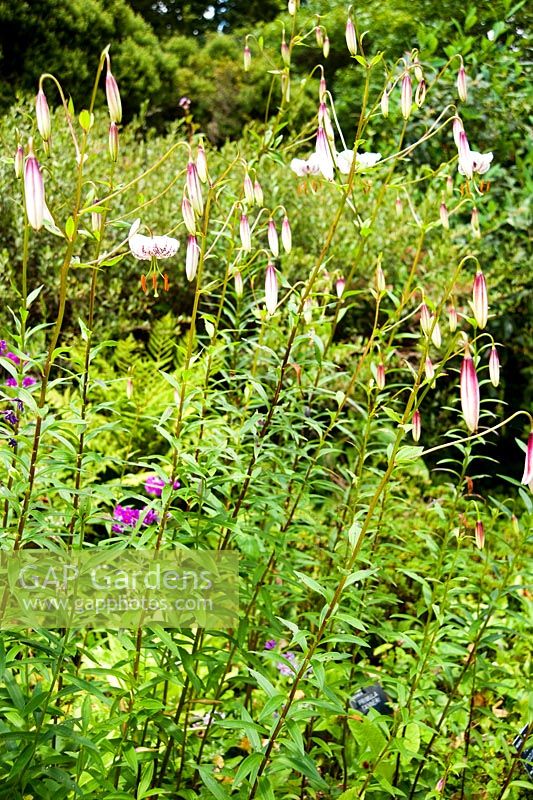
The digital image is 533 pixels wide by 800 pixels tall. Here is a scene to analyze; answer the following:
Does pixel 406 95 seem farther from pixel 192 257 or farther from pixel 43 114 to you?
pixel 43 114

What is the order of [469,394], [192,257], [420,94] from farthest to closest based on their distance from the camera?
[420,94] < [192,257] < [469,394]

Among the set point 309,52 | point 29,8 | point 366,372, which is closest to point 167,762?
point 366,372

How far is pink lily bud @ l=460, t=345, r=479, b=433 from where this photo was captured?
1.06 meters

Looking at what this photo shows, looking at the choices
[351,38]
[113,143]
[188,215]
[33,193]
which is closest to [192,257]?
[188,215]

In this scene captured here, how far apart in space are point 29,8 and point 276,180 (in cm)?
405

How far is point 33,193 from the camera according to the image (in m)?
1.10

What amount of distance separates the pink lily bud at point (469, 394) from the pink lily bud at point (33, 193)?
64 centimetres

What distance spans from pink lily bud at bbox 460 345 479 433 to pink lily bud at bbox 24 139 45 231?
64 cm

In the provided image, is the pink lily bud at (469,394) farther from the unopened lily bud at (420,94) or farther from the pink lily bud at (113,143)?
the unopened lily bud at (420,94)

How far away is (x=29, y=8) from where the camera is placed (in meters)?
6.79

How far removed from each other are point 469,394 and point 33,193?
2.25ft

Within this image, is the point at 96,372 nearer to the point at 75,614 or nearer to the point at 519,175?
the point at 75,614

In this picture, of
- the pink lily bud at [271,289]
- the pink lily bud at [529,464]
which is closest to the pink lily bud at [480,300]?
the pink lily bud at [529,464]

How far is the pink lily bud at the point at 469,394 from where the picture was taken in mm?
1058
